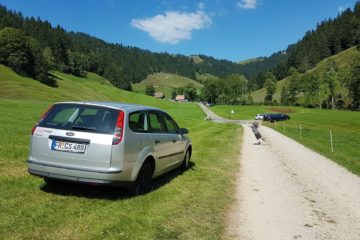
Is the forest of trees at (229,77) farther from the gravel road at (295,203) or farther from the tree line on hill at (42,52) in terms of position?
the gravel road at (295,203)

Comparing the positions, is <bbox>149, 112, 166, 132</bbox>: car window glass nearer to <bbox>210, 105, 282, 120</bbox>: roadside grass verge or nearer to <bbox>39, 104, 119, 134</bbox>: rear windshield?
<bbox>39, 104, 119, 134</bbox>: rear windshield

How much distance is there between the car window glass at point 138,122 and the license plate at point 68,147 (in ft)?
3.59

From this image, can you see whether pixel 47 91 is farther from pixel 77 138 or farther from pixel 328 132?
pixel 77 138

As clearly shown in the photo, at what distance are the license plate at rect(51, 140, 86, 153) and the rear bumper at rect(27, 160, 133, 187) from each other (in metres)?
→ 0.34

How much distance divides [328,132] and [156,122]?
38338 mm

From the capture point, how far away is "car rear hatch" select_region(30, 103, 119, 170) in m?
7.27

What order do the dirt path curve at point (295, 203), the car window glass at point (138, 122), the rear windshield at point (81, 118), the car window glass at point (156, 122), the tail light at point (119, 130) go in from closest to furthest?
the dirt path curve at point (295, 203)
the tail light at point (119, 130)
the rear windshield at point (81, 118)
the car window glass at point (138, 122)
the car window glass at point (156, 122)

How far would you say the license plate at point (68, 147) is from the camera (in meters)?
7.32

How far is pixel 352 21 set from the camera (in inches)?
6826

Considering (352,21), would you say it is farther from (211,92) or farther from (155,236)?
(155,236)

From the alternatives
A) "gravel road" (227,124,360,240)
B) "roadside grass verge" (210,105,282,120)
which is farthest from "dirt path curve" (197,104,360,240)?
"roadside grass verge" (210,105,282,120)

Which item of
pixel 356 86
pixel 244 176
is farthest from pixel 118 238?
pixel 356 86

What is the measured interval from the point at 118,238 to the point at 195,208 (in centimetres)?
236

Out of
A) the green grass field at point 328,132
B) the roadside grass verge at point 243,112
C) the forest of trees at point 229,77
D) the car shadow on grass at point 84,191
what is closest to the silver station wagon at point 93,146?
the car shadow on grass at point 84,191
